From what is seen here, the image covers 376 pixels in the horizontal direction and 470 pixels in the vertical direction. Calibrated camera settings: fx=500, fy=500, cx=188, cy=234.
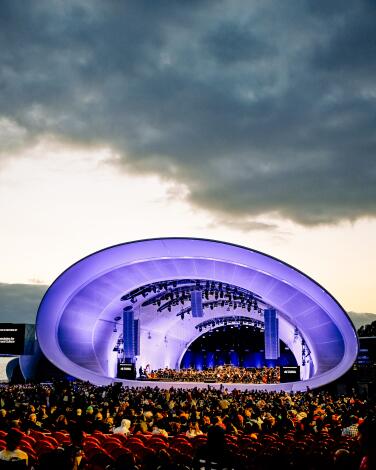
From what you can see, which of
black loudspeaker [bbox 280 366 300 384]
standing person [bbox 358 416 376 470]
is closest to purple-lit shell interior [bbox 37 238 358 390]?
black loudspeaker [bbox 280 366 300 384]

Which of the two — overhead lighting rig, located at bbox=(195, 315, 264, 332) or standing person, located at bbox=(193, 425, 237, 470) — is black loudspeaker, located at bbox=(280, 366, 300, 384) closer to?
overhead lighting rig, located at bbox=(195, 315, 264, 332)

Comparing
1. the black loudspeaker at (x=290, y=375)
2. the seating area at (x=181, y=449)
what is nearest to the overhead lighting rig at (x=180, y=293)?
the black loudspeaker at (x=290, y=375)

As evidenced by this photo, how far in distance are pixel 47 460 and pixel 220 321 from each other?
56230mm

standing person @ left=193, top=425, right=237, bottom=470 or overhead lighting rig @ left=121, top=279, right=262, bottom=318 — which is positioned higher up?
overhead lighting rig @ left=121, top=279, right=262, bottom=318

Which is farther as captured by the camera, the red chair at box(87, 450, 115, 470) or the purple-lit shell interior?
the purple-lit shell interior

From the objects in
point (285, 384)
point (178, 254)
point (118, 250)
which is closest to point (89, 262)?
point (118, 250)

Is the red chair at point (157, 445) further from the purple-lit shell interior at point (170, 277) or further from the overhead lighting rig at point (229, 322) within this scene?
the overhead lighting rig at point (229, 322)

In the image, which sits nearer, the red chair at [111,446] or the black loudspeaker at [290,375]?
the red chair at [111,446]

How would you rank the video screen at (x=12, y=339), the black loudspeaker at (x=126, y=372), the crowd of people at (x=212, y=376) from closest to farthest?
the video screen at (x=12, y=339), the black loudspeaker at (x=126, y=372), the crowd of people at (x=212, y=376)

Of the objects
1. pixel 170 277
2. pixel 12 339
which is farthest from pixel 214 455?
pixel 170 277

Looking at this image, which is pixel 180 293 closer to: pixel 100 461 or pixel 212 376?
pixel 212 376

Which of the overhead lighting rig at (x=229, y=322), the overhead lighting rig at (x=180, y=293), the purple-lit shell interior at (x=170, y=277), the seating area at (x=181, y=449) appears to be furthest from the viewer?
the overhead lighting rig at (x=229, y=322)

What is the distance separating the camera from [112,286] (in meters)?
38.3

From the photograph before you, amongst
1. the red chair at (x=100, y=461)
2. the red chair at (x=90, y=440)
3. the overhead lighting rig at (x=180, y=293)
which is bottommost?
the red chair at (x=90, y=440)
